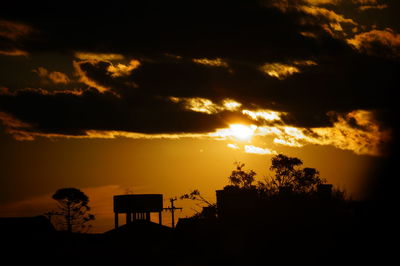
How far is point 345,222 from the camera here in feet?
113

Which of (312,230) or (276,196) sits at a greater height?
(276,196)

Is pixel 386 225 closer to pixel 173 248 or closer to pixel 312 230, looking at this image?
pixel 312 230

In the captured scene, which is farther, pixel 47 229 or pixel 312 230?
pixel 47 229

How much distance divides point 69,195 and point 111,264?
51.5m

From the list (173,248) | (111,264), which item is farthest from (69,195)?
(173,248)

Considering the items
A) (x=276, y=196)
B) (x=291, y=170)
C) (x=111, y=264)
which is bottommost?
(x=111, y=264)

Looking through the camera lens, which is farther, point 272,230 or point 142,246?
point 142,246

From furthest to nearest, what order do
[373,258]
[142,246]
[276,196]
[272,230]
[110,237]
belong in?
1. [110,237]
2. [142,246]
3. [276,196]
4. [272,230]
5. [373,258]

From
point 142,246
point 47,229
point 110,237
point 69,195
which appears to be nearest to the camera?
point 142,246

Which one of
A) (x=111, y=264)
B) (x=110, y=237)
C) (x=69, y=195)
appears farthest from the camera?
(x=69, y=195)

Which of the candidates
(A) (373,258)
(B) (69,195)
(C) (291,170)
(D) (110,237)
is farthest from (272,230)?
(B) (69,195)

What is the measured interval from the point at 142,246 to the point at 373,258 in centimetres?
2959

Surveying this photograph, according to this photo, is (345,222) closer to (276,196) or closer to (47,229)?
(276,196)

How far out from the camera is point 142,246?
5738cm
